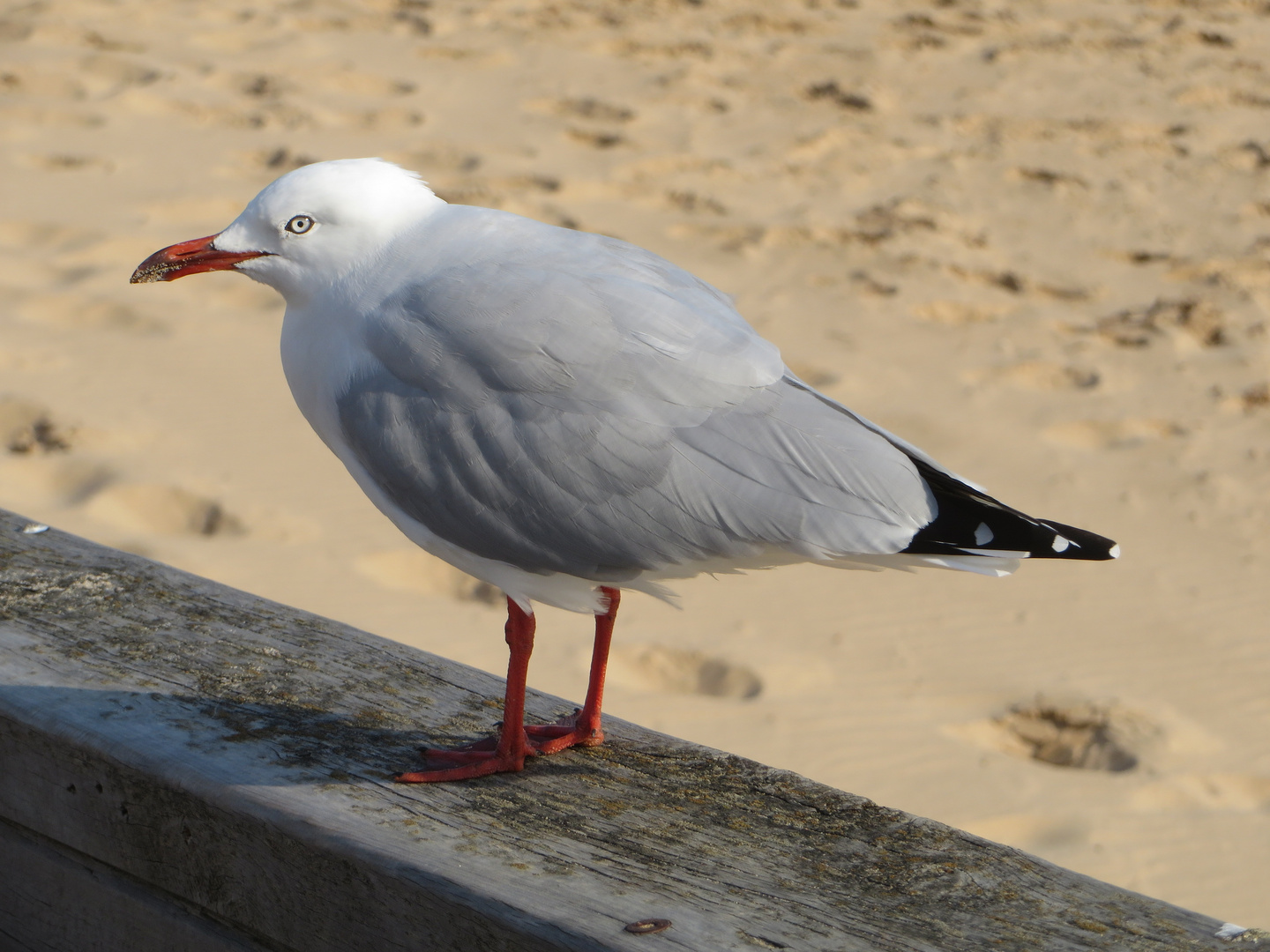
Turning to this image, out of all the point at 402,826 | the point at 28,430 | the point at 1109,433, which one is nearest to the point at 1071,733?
the point at 1109,433

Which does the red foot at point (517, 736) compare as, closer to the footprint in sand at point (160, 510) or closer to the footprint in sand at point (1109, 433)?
the footprint in sand at point (160, 510)

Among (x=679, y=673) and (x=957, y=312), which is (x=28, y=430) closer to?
(x=679, y=673)

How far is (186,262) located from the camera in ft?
6.68

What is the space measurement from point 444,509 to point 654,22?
21.5 ft

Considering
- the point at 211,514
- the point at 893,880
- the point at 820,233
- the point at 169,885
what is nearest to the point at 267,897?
the point at 169,885

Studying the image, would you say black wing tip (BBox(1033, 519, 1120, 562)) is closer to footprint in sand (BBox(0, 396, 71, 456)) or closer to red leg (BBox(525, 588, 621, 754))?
red leg (BBox(525, 588, 621, 754))

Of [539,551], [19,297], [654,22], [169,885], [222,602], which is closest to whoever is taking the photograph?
[169,885]

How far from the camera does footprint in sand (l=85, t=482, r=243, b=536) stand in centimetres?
377

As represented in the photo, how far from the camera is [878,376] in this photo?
4836mm

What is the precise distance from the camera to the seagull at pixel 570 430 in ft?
5.92

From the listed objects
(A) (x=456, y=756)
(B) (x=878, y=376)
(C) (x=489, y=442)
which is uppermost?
(B) (x=878, y=376)

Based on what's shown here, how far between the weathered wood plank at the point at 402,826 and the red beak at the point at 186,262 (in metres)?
0.48

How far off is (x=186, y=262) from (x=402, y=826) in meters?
0.95

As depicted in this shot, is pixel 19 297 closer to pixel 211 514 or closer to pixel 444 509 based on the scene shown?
pixel 211 514
